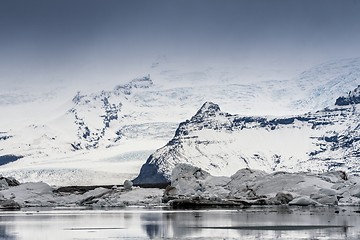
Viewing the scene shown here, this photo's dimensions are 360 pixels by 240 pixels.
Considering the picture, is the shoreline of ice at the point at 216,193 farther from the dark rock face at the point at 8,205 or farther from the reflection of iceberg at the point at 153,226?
the reflection of iceberg at the point at 153,226

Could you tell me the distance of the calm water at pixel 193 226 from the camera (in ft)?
135

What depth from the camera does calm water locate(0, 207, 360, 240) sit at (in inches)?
1623

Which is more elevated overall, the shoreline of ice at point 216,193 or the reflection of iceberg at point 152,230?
the shoreline of ice at point 216,193

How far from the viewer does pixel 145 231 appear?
44.4 meters

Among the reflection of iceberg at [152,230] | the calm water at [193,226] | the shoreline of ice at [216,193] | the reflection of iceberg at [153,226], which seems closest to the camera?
the calm water at [193,226]

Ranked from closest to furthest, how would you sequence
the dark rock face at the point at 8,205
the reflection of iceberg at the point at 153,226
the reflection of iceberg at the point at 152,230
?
the reflection of iceberg at the point at 152,230, the reflection of iceberg at the point at 153,226, the dark rock face at the point at 8,205

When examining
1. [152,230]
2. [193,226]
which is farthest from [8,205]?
[152,230]

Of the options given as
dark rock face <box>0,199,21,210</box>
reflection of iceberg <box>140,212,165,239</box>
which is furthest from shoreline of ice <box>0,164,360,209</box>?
reflection of iceberg <box>140,212,165,239</box>

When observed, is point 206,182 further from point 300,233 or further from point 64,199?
point 300,233

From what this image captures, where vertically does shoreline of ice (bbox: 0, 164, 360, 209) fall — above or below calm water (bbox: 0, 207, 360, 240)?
above

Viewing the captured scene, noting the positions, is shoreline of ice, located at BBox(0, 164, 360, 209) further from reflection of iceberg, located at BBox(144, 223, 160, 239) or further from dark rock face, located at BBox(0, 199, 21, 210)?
reflection of iceberg, located at BBox(144, 223, 160, 239)

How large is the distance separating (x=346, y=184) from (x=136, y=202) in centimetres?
2076

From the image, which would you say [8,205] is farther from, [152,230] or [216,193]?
[152,230]

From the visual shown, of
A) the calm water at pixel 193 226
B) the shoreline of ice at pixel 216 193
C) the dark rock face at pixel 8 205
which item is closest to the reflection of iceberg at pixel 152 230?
the calm water at pixel 193 226
